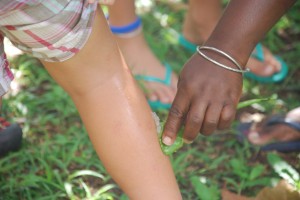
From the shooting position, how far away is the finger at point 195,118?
120 cm

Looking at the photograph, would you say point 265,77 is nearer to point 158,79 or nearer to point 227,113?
point 158,79

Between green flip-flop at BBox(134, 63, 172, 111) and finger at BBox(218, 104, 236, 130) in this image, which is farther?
green flip-flop at BBox(134, 63, 172, 111)

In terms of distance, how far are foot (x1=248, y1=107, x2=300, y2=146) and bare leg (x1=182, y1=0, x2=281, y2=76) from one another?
16.0 inches

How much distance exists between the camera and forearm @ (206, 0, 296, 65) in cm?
123

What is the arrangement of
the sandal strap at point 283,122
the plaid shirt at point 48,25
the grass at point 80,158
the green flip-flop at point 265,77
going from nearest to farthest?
the plaid shirt at point 48,25
the grass at point 80,158
the sandal strap at point 283,122
the green flip-flop at point 265,77

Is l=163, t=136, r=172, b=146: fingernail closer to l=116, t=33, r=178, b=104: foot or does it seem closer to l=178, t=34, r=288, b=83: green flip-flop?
l=116, t=33, r=178, b=104: foot

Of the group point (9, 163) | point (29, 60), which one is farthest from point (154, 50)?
A: point (9, 163)

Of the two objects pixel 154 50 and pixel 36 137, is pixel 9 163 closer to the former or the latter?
pixel 36 137

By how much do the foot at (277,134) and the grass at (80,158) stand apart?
44 millimetres

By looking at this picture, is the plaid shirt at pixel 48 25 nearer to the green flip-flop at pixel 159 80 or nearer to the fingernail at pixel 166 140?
the fingernail at pixel 166 140

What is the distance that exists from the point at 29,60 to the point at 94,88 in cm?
110

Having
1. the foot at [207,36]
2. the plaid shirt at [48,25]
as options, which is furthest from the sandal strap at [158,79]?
the plaid shirt at [48,25]

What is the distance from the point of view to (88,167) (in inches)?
64.1

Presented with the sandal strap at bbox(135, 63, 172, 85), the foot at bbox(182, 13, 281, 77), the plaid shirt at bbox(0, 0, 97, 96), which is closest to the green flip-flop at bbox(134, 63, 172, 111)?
the sandal strap at bbox(135, 63, 172, 85)
